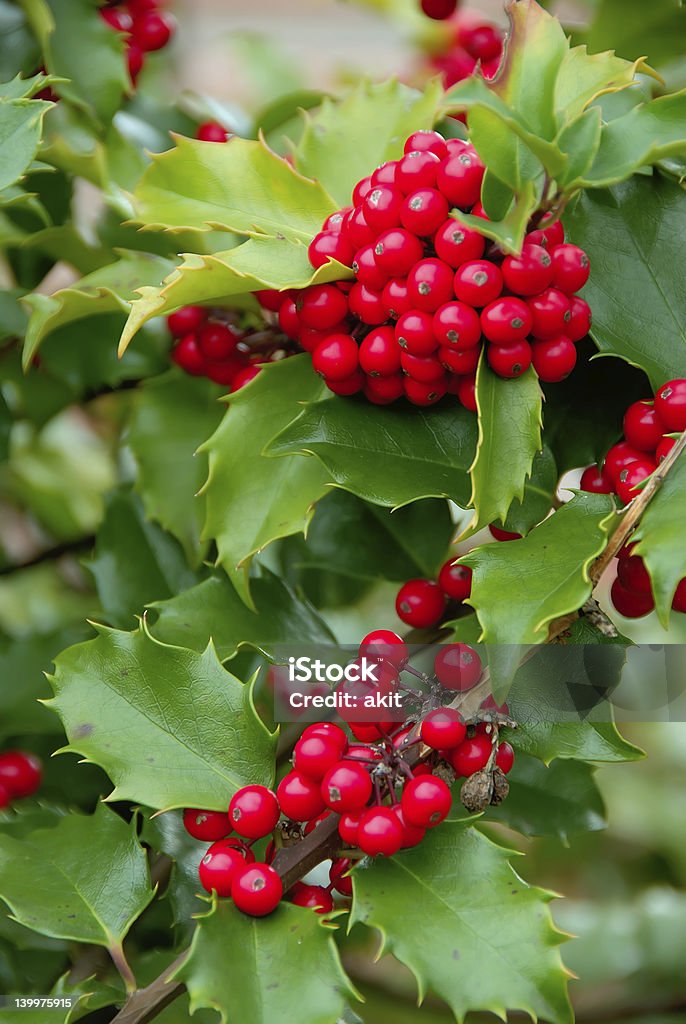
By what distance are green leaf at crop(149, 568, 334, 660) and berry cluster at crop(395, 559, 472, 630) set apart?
3.0 inches

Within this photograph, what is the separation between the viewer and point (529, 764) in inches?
33.7

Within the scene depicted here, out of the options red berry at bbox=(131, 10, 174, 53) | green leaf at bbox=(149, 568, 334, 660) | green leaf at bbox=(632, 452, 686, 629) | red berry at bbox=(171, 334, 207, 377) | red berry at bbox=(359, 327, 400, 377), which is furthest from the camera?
red berry at bbox=(131, 10, 174, 53)

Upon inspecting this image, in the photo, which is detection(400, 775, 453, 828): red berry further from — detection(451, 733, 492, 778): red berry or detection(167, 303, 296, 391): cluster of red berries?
detection(167, 303, 296, 391): cluster of red berries

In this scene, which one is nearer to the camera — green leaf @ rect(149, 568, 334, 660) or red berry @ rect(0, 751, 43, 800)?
green leaf @ rect(149, 568, 334, 660)

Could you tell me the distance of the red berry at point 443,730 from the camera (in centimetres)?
54

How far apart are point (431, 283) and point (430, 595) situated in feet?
0.79

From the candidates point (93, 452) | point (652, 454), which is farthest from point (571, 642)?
point (93, 452)

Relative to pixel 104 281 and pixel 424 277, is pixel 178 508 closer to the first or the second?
pixel 104 281

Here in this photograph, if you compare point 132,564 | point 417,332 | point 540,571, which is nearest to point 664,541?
point 540,571

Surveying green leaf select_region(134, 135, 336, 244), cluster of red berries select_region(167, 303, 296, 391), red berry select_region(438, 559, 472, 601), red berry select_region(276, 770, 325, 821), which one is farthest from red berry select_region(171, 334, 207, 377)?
red berry select_region(276, 770, 325, 821)

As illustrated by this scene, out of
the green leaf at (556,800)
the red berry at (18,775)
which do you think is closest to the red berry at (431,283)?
the green leaf at (556,800)

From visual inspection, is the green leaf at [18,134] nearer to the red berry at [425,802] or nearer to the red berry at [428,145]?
the red berry at [428,145]

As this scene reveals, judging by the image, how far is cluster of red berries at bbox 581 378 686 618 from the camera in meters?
0.56

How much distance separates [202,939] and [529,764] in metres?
0.40
